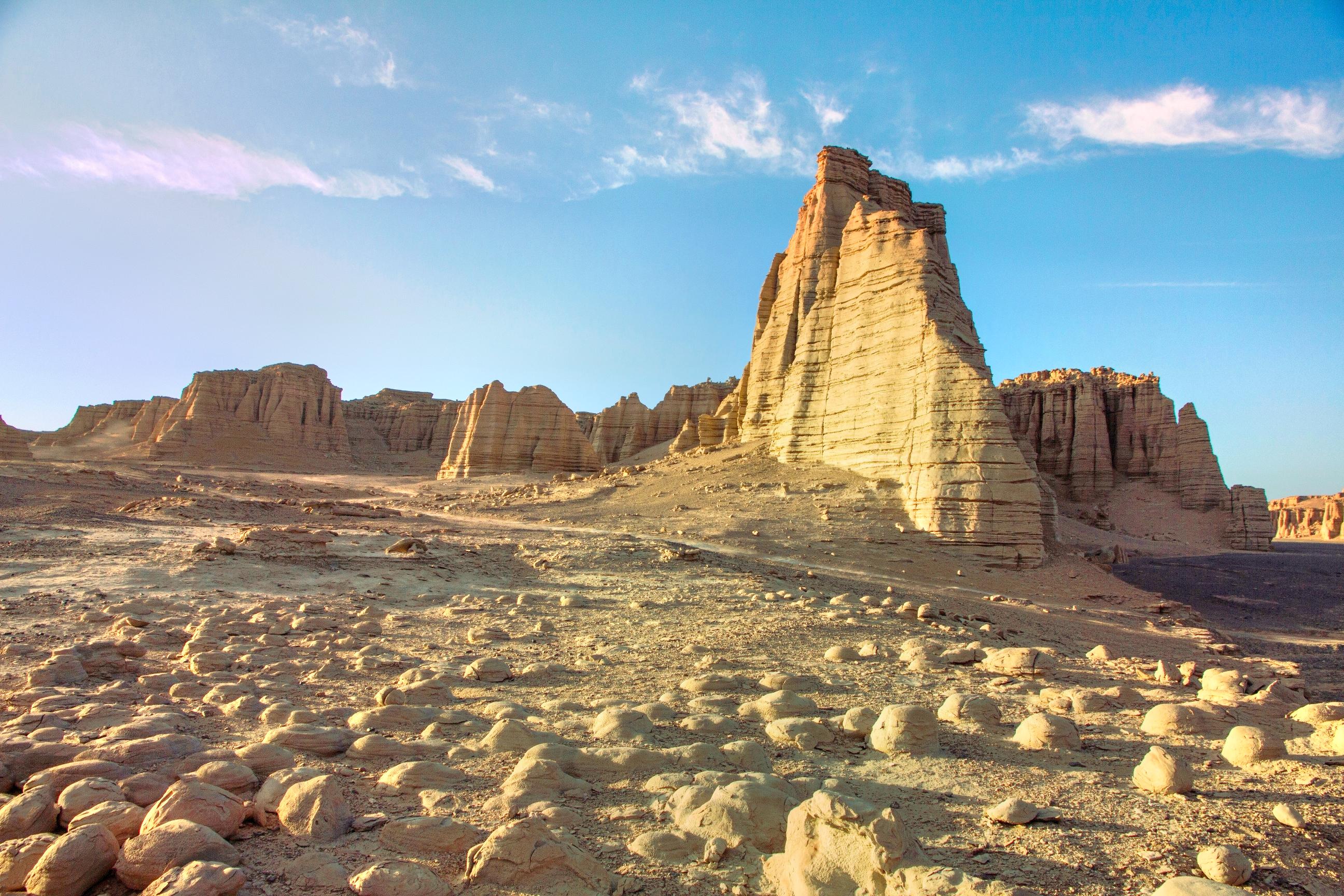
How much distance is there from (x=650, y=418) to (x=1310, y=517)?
239ft

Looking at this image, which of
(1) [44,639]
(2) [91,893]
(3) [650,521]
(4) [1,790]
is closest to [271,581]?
(1) [44,639]

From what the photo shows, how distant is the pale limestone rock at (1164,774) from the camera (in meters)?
3.53

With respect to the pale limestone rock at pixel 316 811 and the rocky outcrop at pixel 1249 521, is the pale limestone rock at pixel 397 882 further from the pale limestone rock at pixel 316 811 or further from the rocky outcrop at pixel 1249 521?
the rocky outcrop at pixel 1249 521

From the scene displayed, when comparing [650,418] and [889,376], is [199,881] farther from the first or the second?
[650,418]

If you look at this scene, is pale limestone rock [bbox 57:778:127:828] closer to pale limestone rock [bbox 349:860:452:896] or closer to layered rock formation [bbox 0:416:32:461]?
pale limestone rock [bbox 349:860:452:896]

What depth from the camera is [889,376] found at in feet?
67.4

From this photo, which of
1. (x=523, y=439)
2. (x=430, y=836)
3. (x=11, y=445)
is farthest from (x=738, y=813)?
(x=11, y=445)

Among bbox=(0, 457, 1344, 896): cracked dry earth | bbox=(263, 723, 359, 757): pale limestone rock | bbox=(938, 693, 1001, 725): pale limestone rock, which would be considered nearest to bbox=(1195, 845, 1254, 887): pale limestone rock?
bbox=(0, 457, 1344, 896): cracked dry earth

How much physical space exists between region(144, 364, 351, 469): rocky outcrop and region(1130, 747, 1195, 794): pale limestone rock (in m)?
69.2

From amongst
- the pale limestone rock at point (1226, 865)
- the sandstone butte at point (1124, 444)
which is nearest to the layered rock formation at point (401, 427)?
the sandstone butte at point (1124, 444)

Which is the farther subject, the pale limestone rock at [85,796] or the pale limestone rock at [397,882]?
the pale limestone rock at [85,796]

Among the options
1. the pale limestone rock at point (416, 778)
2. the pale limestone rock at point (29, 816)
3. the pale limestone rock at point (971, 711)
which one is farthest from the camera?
the pale limestone rock at point (971, 711)

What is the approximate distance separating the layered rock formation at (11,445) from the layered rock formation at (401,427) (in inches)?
1199

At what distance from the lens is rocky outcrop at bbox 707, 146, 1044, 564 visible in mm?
16797
